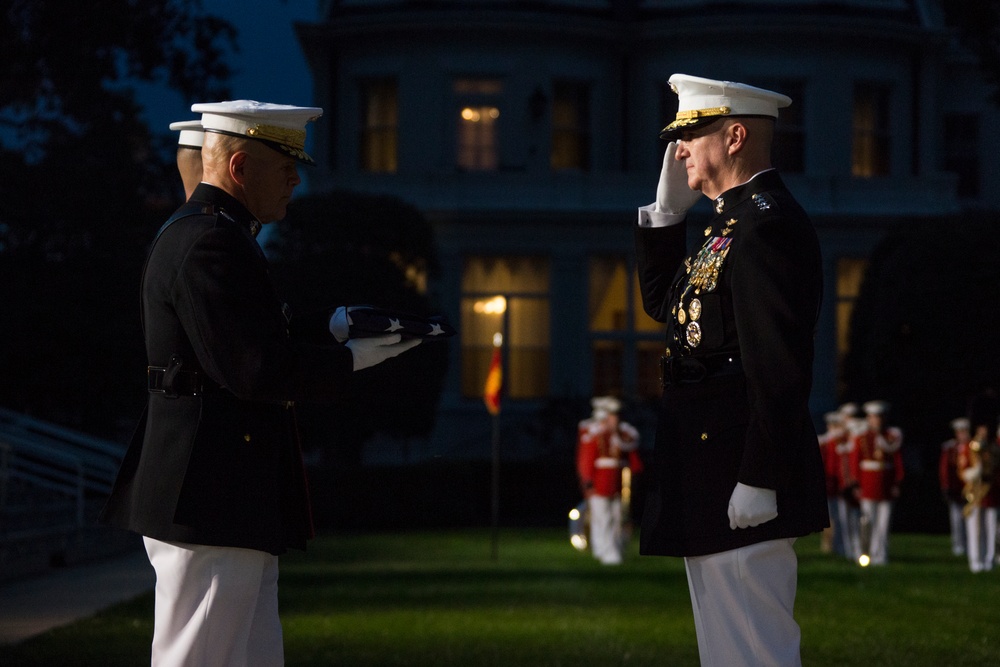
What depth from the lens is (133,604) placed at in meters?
14.7

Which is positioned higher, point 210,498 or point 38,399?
point 210,498

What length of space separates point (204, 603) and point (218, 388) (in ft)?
2.07

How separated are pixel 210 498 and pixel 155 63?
13886 mm

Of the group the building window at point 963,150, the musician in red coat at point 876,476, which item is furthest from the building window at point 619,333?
the musician in red coat at point 876,476

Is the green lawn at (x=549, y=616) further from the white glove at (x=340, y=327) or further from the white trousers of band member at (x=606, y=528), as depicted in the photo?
the white glove at (x=340, y=327)

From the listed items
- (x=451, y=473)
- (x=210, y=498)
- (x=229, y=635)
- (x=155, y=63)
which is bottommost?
(x=451, y=473)

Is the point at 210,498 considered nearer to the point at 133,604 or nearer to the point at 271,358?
the point at 271,358

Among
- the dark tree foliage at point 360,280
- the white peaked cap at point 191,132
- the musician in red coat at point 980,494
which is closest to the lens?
the white peaked cap at point 191,132

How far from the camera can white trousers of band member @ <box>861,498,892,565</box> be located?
21.5m

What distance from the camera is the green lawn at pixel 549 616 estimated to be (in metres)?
11.2

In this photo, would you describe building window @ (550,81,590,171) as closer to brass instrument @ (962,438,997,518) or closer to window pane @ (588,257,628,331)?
window pane @ (588,257,628,331)

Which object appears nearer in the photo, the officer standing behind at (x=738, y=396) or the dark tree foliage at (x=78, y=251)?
the officer standing behind at (x=738, y=396)

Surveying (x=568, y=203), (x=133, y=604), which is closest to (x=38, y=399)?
(x=133, y=604)

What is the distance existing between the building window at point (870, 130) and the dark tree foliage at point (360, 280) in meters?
11.3
